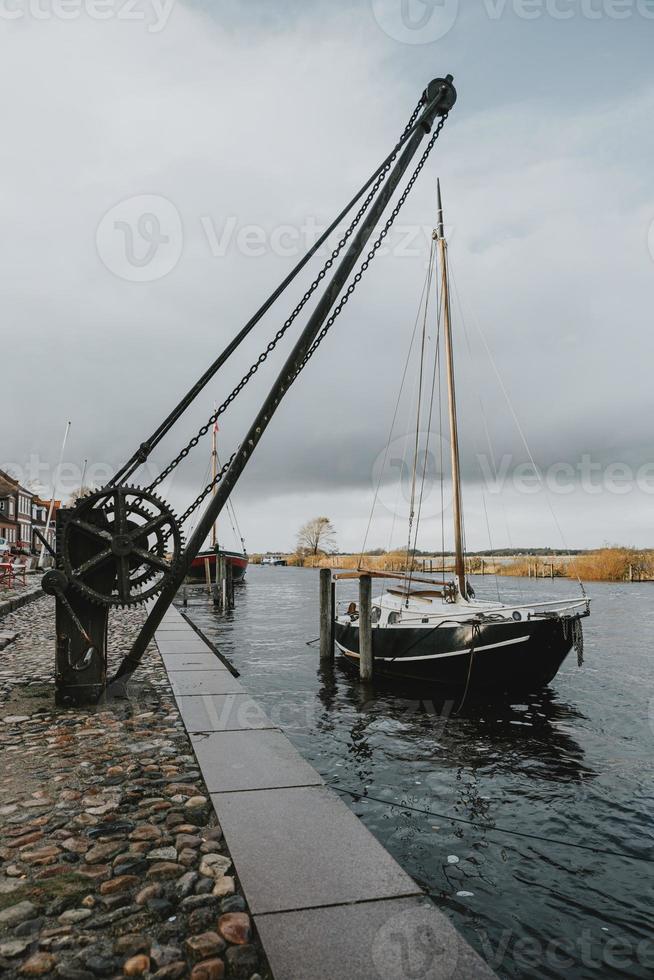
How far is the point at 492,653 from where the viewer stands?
13391mm

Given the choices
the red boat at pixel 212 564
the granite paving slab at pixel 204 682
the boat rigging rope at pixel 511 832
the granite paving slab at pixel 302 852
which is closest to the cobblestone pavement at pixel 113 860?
the granite paving slab at pixel 302 852

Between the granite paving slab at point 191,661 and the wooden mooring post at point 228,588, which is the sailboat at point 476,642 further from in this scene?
the wooden mooring post at point 228,588

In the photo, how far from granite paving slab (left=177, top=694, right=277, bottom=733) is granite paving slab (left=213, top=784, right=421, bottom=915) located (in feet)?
6.27

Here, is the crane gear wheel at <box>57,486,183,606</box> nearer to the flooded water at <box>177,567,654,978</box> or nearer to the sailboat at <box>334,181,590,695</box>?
the flooded water at <box>177,567,654,978</box>

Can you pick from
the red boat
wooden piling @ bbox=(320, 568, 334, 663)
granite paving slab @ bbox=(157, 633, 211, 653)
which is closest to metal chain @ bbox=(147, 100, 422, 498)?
granite paving slab @ bbox=(157, 633, 211, 653)

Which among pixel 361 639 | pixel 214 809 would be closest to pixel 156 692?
pixel 214 809

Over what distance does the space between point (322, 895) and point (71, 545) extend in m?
5.49

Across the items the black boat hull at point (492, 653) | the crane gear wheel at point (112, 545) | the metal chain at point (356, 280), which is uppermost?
the metal chain at point (356, 280)

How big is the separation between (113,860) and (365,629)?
11768mm

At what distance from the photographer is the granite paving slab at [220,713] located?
684 cm

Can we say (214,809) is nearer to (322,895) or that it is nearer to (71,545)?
(322,895)

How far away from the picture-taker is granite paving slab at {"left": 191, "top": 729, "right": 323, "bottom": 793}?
205 inches

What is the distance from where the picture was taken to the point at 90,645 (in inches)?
308

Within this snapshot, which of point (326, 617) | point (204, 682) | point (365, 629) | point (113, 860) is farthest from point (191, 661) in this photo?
point (326, 617)
